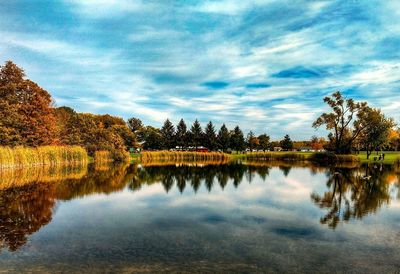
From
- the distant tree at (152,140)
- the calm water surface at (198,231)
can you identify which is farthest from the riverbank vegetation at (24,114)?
the distant tree at (152,140)

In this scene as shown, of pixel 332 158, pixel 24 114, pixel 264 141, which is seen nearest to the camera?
pixel 24 114

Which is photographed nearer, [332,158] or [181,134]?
[332,158]

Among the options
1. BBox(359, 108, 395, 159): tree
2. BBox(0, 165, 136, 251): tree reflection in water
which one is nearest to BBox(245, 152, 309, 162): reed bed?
BBox(359, 108, 395, 159): tree

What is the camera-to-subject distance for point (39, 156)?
40094 mm

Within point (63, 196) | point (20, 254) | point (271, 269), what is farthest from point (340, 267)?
point (63, 196)

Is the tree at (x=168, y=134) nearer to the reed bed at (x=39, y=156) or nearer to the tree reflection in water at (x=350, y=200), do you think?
the reed bed at (x=39, y=156)

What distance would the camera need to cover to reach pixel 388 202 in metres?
17.2

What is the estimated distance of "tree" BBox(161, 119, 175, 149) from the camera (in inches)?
3954

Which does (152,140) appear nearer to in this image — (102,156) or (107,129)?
(107,129)

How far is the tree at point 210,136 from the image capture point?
9900 cm

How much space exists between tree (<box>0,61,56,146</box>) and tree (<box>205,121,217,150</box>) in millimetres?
56619

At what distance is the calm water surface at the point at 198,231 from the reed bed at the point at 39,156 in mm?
17914

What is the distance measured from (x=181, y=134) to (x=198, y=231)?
89.0 meters

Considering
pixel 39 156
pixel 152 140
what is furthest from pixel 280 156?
pixel 152 140
